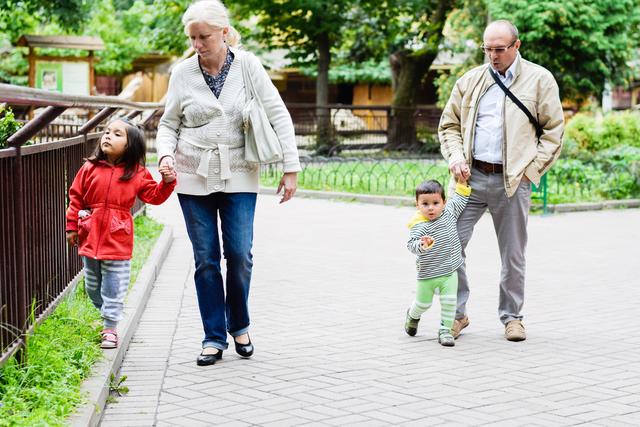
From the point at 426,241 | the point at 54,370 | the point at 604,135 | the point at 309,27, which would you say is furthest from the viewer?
the point at 309,27

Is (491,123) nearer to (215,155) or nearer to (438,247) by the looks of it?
(438,247)

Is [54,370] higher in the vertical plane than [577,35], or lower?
lower

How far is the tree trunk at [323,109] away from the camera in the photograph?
1189 inches

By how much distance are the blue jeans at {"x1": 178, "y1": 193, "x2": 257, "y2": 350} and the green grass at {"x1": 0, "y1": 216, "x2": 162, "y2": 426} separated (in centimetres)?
65

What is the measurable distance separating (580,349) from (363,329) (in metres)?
1.42

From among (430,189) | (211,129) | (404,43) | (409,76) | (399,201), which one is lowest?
(399,201)

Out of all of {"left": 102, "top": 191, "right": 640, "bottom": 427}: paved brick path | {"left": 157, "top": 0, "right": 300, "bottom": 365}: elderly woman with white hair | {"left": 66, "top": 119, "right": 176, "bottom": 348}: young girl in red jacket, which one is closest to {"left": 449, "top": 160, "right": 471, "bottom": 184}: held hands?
{"left": 102, "top": 191, "right": 640, "bottom": 427}: paved brick path

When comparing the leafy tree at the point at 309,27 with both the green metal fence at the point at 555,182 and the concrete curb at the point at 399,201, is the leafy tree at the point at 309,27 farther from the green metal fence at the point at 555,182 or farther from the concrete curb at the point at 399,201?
the concrete curb at the point at 399,201

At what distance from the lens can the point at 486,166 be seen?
22.6ft

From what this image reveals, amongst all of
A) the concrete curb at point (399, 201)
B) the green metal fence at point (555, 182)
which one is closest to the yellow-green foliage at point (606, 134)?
the green metal fence at point (555, 182)

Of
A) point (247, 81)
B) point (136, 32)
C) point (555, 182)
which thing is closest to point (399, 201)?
point (555, 182)

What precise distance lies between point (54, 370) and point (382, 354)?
6.83 feet

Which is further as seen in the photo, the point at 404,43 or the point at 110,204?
the point at 404,43

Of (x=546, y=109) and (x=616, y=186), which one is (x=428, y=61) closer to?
(x=616, y=186)
